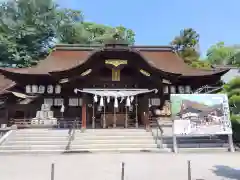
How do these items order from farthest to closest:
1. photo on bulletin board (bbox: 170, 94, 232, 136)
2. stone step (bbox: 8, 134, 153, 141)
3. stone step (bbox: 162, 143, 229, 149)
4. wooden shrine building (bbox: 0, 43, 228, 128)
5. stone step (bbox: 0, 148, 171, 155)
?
1. wooden shrine building (bbox: 0, 43, 228, 128)
2. stone step (bbox: 8, 134, 153, 141)
3. stone step (bbox: 162, 143, 229, 149)
4. photo on bulletin board (bbox: 170, 94, 232, 136)
5. stone step (bbox: 0, 148, 171, 155)

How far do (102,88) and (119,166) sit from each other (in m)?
6.67

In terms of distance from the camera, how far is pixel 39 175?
7.25 meters

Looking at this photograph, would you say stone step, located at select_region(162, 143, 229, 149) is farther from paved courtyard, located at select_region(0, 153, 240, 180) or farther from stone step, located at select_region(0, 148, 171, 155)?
paved courtyard, located at select_region(0, 153, 240, 180)

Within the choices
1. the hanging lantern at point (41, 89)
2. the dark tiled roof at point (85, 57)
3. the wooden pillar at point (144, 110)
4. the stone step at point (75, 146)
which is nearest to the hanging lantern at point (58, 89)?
the hanging lantern at point (41, 89)

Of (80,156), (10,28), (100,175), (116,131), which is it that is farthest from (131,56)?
(10,28)

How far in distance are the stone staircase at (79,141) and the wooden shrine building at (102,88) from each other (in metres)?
1.36

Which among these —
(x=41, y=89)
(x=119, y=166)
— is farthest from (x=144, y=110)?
(x=41, y=89)

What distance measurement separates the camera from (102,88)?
14.4 meters

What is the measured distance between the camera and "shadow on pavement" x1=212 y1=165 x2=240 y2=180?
7057 millimetres

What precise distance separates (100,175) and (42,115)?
Answer: 9.54m

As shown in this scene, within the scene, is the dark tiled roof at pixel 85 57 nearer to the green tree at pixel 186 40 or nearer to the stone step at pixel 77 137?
the stone step at pixel 77 137

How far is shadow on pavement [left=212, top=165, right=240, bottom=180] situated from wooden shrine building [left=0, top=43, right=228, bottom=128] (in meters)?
6.29

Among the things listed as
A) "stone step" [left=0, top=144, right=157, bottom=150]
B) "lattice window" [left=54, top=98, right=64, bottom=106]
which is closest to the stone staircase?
"stone step" [left=0, top=144, right=157, bottom=150]

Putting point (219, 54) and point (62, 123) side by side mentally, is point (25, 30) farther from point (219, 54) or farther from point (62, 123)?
point (219, 54)
